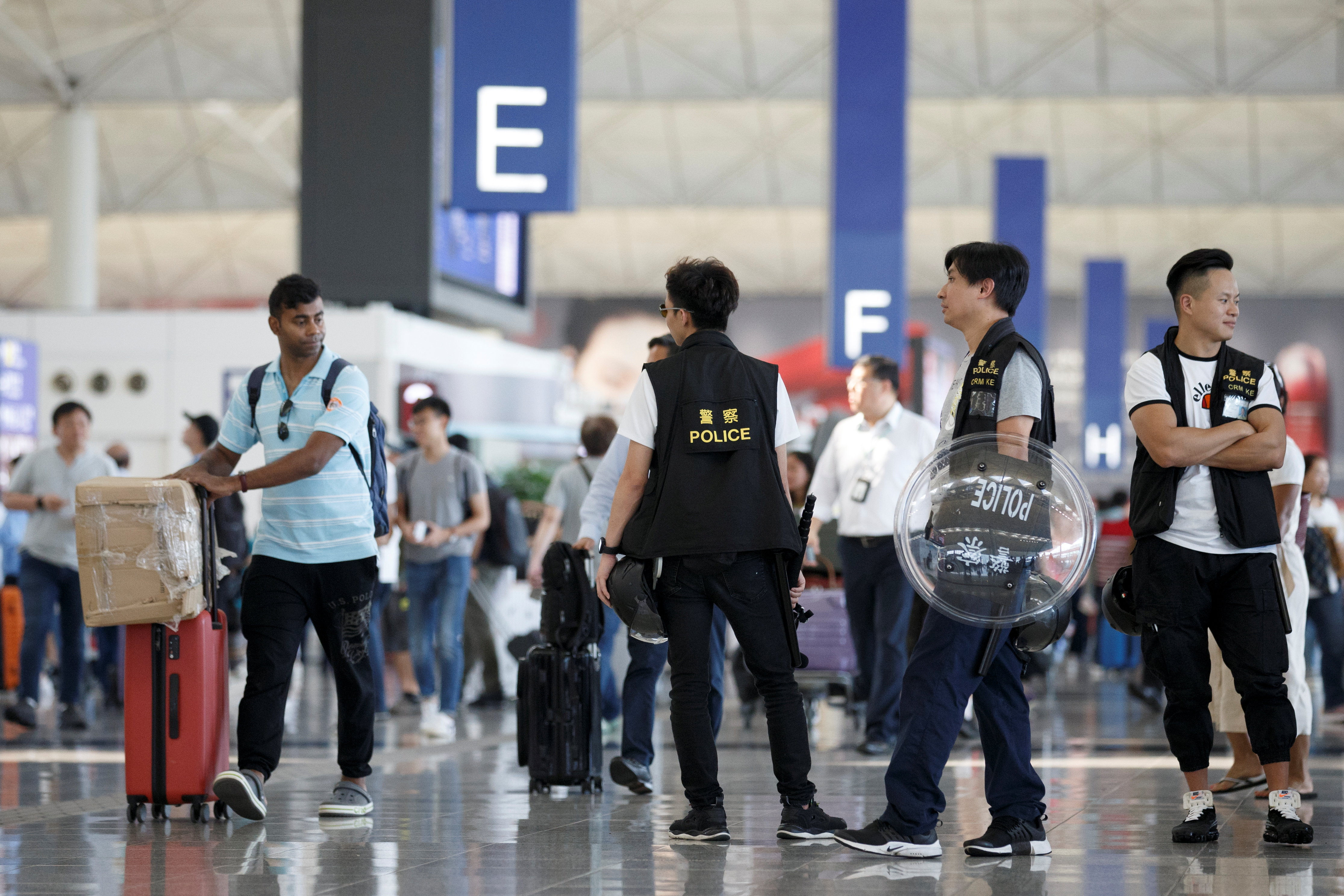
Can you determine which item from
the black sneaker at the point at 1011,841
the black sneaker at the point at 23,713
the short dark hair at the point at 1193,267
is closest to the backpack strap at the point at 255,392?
the black sneaker at the point at 1011,841

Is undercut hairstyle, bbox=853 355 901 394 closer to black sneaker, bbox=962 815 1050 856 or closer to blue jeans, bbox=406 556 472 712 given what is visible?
blue jeans, bbox=406 556 472 712

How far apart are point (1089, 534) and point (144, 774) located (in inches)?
122

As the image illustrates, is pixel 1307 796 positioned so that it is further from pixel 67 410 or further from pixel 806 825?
pixel 67 410

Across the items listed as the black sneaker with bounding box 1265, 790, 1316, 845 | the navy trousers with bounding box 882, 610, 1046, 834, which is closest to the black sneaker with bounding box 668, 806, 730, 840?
the navy trousers with bounding box 882, 610, 1046, 834

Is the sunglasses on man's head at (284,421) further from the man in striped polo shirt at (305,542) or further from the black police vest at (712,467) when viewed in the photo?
the black police vest at (712,467)

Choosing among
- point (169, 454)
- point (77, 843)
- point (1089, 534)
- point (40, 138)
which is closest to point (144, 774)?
point (77, 843)

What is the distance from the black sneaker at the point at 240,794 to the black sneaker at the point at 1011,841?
2.22 metres

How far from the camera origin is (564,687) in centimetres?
614

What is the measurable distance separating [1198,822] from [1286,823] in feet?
0.79

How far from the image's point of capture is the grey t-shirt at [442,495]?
914 centimetres

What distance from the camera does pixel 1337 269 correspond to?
1330 inches

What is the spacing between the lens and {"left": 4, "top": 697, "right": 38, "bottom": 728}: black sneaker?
8742 millimetres

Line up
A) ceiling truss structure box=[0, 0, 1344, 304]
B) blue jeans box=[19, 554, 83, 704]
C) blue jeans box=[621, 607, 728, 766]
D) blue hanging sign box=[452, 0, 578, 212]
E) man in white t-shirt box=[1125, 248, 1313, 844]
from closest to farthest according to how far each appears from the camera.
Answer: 1. man in white t-shirt box=[1125, 248, 1313, 844]
2. blue jeans box=[621, 607, 728, 766]
3. blue jeans box=[19, 554, 83, 704]
4. blue hanging sign box=[452, 0, 578, 212]
5. ceiling truss structure box=[0, 0, 1344, 304]

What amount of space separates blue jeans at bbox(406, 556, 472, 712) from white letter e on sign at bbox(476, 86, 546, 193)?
2208 mm
